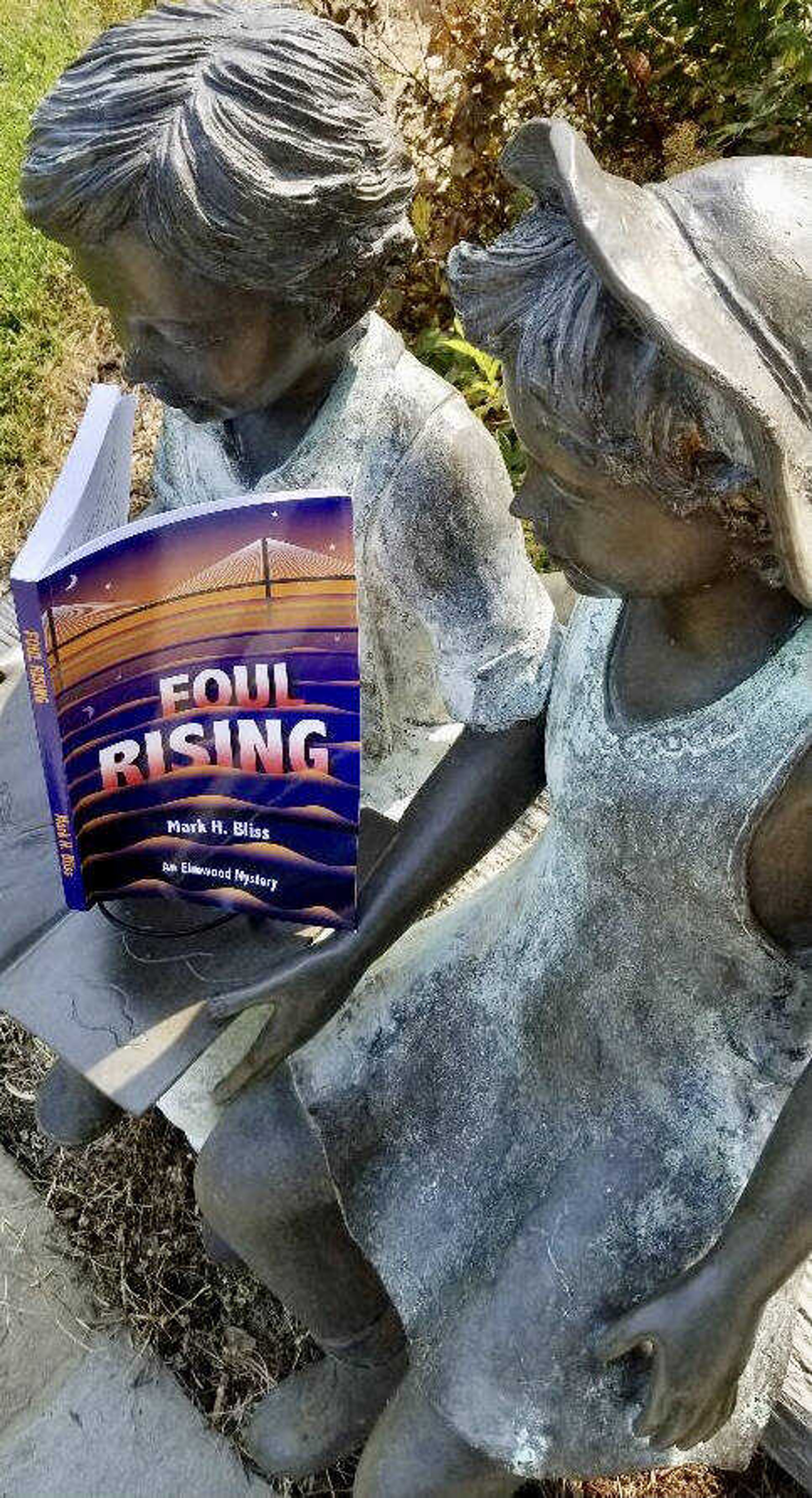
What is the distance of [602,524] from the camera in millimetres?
1054

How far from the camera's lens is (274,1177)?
4.88ft

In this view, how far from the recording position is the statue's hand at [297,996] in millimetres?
1460

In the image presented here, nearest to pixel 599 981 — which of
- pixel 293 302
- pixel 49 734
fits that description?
pixel 49 734

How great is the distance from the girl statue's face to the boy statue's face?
37cm

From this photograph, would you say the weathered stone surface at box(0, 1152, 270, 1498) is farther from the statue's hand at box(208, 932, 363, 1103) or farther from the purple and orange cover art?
the purple and orange cover art

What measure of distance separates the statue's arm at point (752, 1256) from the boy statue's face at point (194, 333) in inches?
24.8

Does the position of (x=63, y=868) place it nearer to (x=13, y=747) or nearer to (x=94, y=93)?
(x=13, y=747)

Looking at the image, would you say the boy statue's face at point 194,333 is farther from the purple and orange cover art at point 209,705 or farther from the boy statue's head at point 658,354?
the boy statue's head at point 658,354

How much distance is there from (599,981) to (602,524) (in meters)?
0.47

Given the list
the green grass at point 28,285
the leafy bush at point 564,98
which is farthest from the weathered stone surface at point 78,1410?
the leafy bush at point 564,98

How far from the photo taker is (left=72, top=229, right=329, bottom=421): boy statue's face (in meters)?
1.28

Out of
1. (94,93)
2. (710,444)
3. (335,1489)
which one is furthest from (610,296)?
(335,1489)

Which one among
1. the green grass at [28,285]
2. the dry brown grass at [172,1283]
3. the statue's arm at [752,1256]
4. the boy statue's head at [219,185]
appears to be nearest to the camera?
the statue's arm at [752,1256]

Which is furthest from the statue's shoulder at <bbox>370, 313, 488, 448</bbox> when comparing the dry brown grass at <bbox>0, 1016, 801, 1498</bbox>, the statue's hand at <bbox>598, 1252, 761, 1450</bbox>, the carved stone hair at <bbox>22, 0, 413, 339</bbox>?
the dry brown grass at <bbox>0, 1016, 801, 1498</bbox>
